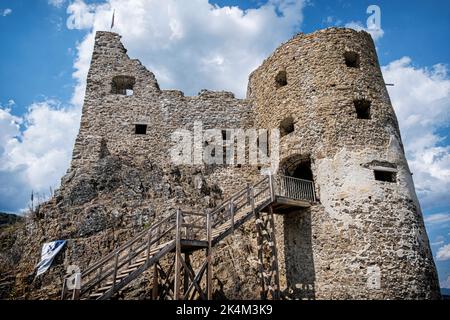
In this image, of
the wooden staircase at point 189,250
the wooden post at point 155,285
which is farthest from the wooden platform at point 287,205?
the wooden post at point 155,285

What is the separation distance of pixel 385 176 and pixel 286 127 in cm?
434

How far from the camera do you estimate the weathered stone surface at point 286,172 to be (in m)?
11.1

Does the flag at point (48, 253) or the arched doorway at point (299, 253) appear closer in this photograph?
the flag at point (48, 253)

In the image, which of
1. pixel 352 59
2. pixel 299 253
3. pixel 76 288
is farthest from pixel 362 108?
pixel 76 288

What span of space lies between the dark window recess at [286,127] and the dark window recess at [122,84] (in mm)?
8115

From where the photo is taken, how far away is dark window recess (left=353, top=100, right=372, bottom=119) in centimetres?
1349

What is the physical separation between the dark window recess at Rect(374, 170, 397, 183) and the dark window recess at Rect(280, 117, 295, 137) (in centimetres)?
385

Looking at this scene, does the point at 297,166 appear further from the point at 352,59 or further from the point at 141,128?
the point at 141,128

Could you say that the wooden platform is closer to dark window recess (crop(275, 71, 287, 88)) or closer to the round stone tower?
the round stone tower

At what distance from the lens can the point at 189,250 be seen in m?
11.0

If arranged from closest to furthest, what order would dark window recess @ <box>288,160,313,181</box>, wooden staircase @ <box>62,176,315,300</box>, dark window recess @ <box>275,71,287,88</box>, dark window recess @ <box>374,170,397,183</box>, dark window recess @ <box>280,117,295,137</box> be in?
wooden staircase @ <box>62,176,315,300</box> < dark window recess @ <box>374,170,397,183</box> < dark window recess @ <box>280,117,295,137</box> < dark window recess @ <box>288,160,313,181</box> < dark window recess @ <box>275,71,287,88</box>

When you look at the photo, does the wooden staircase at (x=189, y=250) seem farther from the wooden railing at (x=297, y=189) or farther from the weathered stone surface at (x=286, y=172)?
the weathered stone surface at (x=286, y=172)

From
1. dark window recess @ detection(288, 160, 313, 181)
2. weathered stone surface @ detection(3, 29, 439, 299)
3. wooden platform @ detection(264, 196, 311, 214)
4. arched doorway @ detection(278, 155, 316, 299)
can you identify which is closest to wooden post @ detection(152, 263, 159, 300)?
weathered stone surface @ detection(3, 29, 439, 299)
